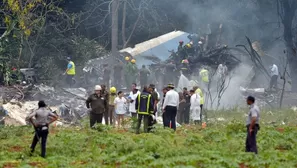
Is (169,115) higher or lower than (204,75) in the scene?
lower

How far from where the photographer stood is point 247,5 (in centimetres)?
3950

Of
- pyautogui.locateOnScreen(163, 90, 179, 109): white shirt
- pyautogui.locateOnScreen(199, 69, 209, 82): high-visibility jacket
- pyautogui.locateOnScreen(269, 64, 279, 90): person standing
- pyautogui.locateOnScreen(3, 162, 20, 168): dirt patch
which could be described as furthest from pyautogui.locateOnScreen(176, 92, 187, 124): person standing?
pyautogui.locateOnScreen(3, 162, 20, 168): dirt patch

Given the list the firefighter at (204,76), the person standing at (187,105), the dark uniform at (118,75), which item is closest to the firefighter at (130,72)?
the dark uniform at (118,75)

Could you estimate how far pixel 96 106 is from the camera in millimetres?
18656

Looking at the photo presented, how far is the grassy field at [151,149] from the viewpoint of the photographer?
12.6m

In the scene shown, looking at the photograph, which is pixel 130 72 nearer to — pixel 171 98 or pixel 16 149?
pixel 171 98

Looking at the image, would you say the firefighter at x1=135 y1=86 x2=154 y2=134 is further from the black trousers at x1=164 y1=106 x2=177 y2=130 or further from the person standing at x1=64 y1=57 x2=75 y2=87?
the person standing at x1=64 y1=57 x2=75 y2=87

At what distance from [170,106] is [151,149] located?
5.09m

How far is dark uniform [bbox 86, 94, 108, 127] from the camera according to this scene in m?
18.6

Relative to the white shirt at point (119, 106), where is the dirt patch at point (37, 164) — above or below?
below

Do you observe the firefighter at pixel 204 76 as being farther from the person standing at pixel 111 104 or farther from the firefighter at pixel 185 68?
the person standing at pixel 111 104

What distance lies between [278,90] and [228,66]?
12.2ft

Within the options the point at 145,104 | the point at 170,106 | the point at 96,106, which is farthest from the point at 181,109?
the point at 96,106

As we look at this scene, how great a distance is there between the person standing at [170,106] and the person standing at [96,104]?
1.87 meters
